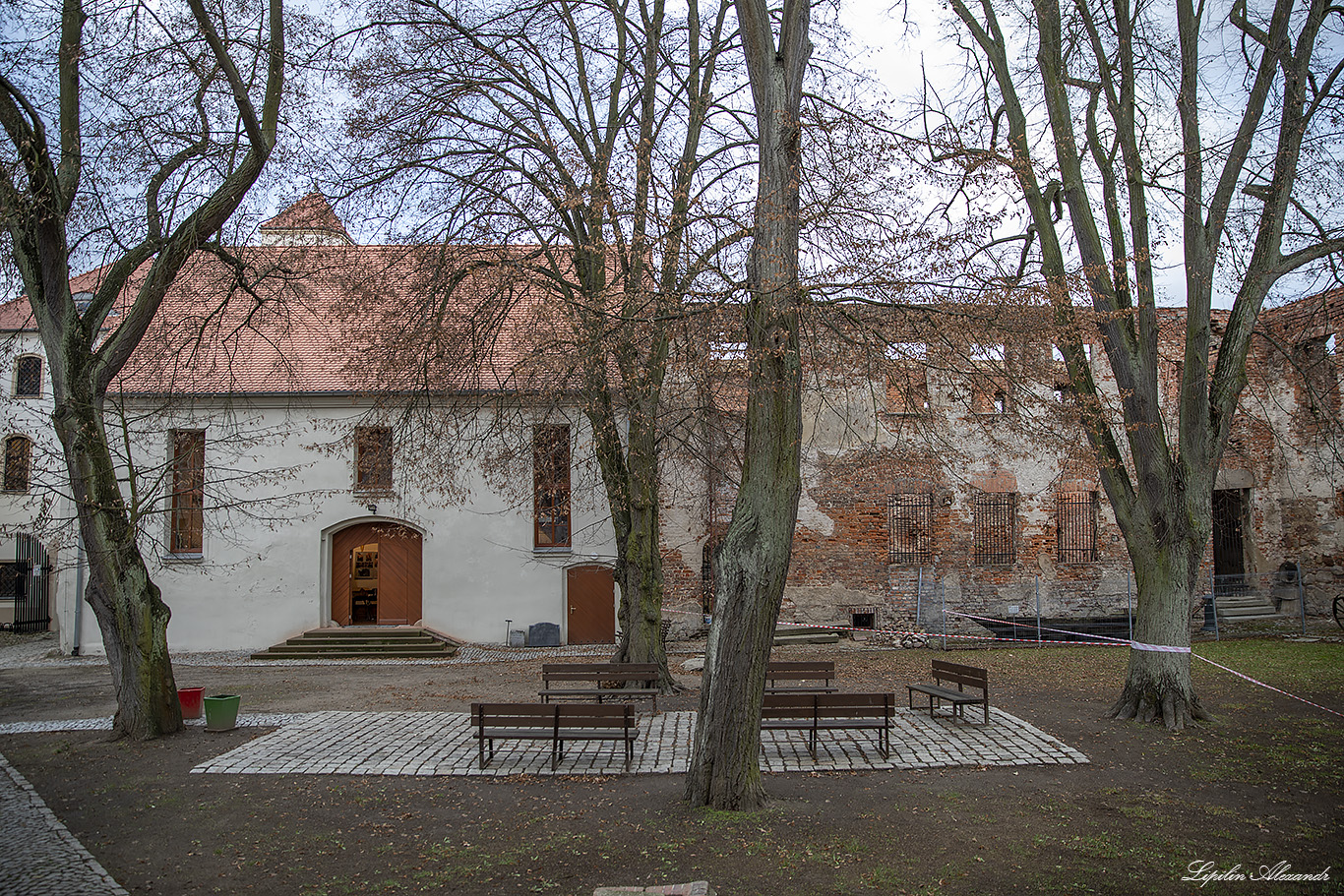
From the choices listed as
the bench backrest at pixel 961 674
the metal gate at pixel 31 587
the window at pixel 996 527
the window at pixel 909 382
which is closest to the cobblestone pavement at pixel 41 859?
the window at pixel 909 382

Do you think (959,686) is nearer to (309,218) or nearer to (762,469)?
(762,469)

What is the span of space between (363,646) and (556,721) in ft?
38.2

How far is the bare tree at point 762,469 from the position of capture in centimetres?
693

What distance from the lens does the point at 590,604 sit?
1984 cm

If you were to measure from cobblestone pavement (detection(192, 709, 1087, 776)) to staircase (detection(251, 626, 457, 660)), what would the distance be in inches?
304

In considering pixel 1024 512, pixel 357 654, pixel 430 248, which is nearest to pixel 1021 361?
pixel 430 248

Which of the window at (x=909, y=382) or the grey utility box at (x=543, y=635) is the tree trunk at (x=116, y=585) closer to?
the window at (x=909, y=382)

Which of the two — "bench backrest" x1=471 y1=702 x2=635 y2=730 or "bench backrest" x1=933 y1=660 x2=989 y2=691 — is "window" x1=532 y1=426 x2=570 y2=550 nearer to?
"bench backrest" x1=471 y1=702 x2=635 y2=730

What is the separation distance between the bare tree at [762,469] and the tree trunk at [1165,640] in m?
5.79

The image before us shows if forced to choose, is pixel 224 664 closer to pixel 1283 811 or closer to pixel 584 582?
pixel 584 582

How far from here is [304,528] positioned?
1953 centimetres

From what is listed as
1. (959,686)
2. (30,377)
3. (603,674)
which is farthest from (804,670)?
(30,377)

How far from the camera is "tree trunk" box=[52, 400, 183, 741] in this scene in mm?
9797

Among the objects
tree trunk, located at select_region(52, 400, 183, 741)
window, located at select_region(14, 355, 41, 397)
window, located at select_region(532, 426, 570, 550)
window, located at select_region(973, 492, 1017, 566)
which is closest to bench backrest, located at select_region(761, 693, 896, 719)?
window, located at select_region(532, 426, 570, 550)
